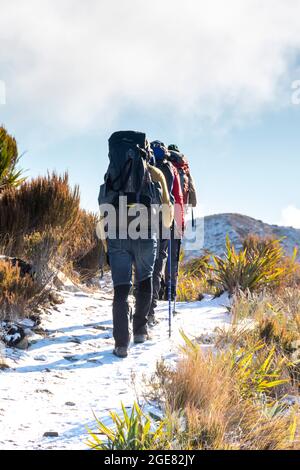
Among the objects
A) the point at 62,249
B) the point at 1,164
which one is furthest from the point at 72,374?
the point at 1,164

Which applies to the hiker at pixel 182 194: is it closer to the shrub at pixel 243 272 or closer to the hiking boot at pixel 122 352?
the shrub at pixel 243 272

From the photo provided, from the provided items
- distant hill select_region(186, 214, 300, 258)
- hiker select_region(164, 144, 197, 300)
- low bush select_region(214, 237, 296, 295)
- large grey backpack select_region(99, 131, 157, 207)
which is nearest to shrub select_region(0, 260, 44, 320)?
large grey backpack select_region(99, 131, 157, 207)

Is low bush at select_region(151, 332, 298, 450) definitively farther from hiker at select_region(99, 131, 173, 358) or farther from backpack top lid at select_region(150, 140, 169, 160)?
backpack top lid at select_region(150, 140, 169, 160)

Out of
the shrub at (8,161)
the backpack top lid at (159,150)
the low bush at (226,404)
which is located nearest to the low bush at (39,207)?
the shrub at (8,161)

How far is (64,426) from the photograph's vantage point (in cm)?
334

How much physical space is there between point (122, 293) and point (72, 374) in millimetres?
894

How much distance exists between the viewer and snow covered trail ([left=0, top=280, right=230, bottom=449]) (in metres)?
3.30

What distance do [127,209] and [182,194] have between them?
1.95 metres

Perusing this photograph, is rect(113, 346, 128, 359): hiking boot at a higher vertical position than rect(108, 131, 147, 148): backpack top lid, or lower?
lower

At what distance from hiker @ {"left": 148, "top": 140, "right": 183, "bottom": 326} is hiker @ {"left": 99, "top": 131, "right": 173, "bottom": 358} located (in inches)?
29.8

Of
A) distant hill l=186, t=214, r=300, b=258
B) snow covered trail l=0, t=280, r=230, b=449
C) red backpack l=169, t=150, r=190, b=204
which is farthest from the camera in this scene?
distant hill l=186, t=214, r=300, b=258

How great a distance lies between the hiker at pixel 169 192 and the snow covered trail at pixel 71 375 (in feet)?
1.66

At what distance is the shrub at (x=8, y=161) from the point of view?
8938 millimetres

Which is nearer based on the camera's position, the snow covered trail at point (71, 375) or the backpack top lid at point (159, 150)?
the snow covered trail at point (71, 375)
